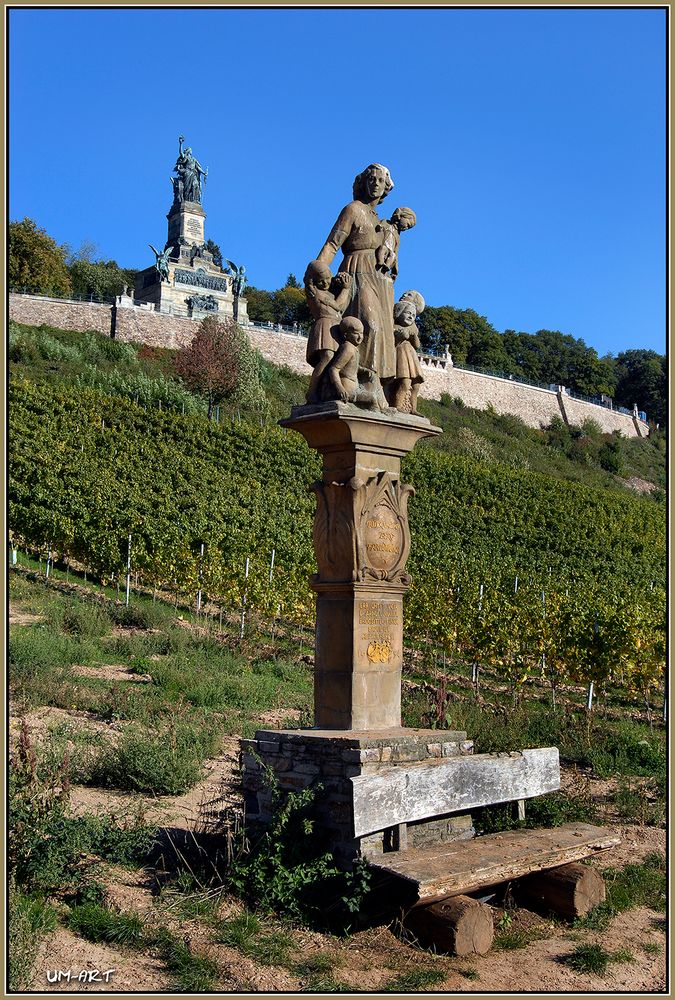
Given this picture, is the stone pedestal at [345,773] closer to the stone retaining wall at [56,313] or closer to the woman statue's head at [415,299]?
the woman statue's head at [415,299]

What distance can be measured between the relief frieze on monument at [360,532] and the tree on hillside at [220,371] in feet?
110

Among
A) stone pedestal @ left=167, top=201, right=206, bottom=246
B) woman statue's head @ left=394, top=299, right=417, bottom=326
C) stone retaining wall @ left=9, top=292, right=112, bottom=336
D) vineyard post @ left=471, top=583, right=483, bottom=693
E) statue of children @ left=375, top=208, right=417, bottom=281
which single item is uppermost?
stone pedestal @ left=167, top=201, right=206, bottom=246

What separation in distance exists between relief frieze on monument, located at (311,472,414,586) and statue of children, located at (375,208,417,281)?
183 centimetres

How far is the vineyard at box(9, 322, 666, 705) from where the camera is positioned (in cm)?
1538

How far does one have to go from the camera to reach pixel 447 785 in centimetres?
654

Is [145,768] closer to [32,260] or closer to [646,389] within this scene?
[32,260]

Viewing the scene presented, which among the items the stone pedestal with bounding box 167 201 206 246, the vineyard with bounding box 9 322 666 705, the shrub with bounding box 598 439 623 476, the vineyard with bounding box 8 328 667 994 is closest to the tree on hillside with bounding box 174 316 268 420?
the vineyard with bounding box 9 322 666 705

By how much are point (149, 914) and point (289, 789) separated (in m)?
1.24

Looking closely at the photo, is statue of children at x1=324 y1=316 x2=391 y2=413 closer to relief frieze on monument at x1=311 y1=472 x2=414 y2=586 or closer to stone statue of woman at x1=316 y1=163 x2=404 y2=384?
stone statue of woman at x1=316 y1=163 x2=404 y2=384

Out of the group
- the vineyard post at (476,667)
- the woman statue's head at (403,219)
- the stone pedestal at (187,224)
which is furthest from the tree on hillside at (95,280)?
the woman statue's head at (403,219)

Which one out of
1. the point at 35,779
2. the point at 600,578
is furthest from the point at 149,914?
the point at 600,578

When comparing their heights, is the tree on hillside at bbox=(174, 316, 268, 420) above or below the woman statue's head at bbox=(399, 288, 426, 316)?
above

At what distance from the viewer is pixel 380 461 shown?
7609 millimetres

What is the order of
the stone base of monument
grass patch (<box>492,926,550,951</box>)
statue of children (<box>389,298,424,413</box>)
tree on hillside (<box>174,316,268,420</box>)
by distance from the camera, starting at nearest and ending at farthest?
grass patch (<box>492,926,550,951</box>) < the stone base of monument < statue of children (<box>389,298,424,413</box>) < tree on hillside (<box>174,316,268,420</box>)
